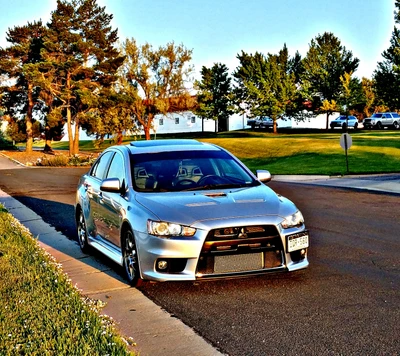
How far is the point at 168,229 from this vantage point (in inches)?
242

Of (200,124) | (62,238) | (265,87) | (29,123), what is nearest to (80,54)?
(29,123)

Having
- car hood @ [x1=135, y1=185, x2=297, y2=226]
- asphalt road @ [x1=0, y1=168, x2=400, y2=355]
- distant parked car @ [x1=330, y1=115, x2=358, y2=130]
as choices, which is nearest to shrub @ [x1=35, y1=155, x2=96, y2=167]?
Result: asphalt road @ [x1=0, y1=168, x2=400, y2=355]

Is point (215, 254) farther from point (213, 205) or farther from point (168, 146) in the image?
point (168, 146)

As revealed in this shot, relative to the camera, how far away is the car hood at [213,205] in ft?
20.2

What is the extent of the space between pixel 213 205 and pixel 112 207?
159 centimetres

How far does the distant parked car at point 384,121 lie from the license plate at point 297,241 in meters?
63.4

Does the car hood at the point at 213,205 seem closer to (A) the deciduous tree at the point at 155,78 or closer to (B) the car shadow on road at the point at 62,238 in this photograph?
(B) the car shadow on road at the point at 62,238

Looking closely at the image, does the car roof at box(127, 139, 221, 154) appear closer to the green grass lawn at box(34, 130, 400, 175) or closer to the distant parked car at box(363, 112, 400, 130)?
the green grass lawn at box(34, 130, 400, 175)

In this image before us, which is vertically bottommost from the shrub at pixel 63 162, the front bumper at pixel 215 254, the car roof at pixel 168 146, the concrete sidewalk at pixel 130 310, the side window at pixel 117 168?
the shrub at pixel 63 162

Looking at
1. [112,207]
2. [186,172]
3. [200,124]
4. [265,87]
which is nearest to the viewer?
[112,207]

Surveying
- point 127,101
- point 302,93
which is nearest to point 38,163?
point 127,101

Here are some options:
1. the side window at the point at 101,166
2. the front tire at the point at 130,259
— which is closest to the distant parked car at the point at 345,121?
the side window at the point at 101,166

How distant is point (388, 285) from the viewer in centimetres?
647

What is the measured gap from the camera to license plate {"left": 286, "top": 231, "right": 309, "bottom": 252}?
6297mm
